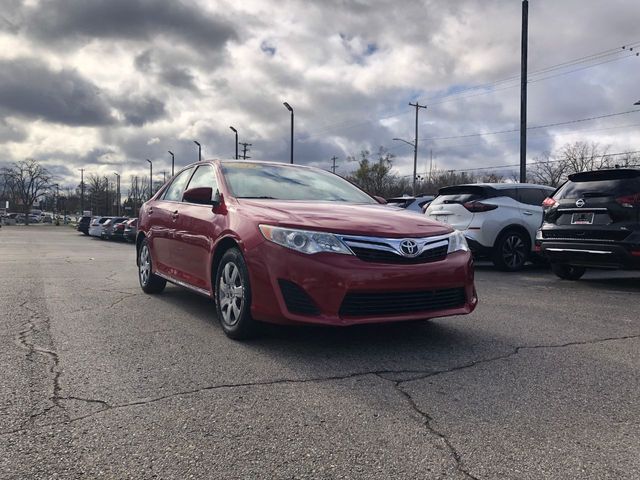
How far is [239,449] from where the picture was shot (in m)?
2.43

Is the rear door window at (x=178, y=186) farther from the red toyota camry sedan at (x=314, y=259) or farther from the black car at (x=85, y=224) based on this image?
the black car at (x=85, y=224)

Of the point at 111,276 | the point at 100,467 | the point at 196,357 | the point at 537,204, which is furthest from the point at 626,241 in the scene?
the point at 111,276

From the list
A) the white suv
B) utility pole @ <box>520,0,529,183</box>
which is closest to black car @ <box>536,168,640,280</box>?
the white suv

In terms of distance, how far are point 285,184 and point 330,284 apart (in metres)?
1.80

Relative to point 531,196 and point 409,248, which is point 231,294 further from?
point 531,196

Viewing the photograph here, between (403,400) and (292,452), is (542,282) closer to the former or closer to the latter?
(403,400)

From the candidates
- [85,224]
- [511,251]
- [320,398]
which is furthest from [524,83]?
[85,224]

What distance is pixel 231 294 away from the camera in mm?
4387

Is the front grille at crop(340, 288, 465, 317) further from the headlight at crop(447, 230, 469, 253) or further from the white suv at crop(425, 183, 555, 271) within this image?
the white suv at crop(425, 183, 555, 271)

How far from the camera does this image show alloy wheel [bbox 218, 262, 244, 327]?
4266mm

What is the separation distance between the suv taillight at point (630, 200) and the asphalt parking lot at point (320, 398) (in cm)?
205

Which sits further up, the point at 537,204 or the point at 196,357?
the point at 537,204

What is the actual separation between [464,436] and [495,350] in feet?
5.53

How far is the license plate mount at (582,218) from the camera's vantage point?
7.30 meters
